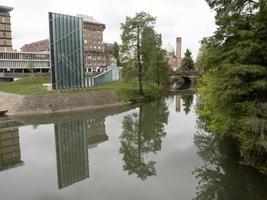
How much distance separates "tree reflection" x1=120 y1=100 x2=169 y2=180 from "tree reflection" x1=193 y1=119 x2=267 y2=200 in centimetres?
338

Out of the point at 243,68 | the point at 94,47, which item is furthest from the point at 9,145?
the point at 94,47

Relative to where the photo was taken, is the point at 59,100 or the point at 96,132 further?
the point at 59,100

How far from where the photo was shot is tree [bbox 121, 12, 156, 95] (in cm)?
4678

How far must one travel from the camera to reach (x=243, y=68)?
44.1 feet

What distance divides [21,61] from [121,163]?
289 ft

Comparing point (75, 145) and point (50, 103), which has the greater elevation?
point (50, 103)

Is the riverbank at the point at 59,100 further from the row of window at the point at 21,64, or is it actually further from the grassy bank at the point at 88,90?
the row of window at the point at 21,64

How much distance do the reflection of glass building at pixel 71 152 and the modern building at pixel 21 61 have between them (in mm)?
62683

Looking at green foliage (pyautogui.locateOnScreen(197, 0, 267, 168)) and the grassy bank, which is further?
the grassy bank

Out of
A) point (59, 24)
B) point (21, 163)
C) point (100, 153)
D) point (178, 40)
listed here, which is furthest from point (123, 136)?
point (178, 40)

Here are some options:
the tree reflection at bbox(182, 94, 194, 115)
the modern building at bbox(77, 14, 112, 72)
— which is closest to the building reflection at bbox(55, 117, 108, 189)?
the tree reflection at bbox(182, 94, 194, 115)

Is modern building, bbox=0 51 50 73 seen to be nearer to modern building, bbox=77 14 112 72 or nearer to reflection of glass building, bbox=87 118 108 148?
modern building, bbox=77 14 112 72

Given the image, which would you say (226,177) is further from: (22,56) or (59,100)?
(22,56)

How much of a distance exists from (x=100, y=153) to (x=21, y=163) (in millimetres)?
5831
